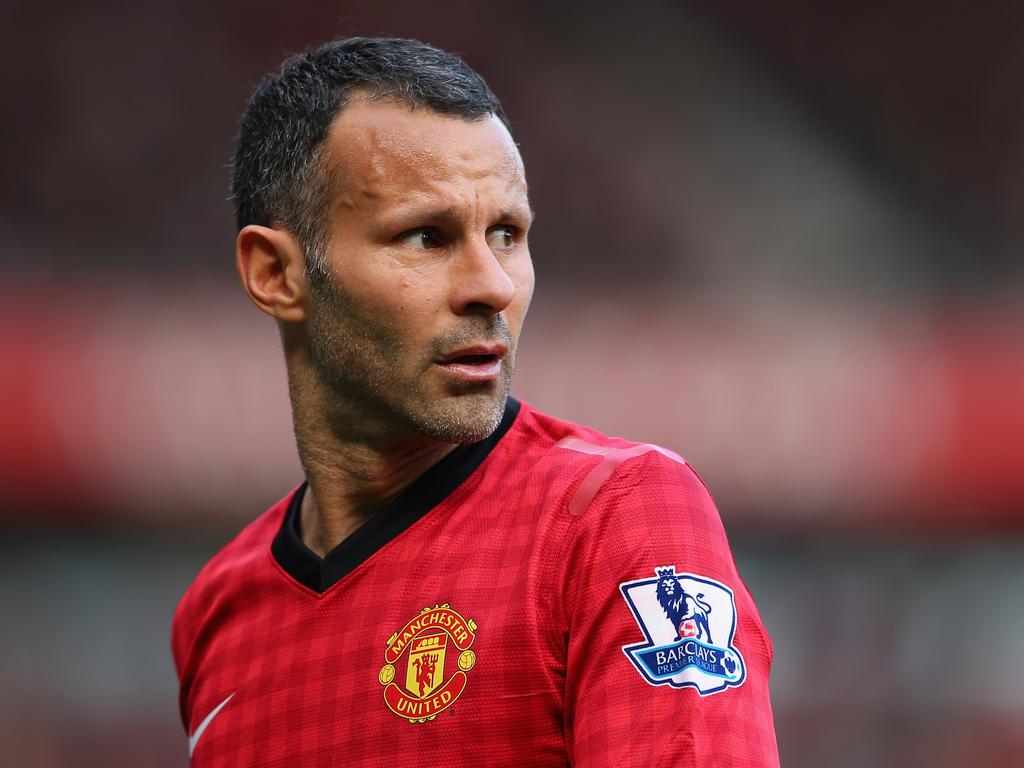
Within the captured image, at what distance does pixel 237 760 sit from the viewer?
181cm

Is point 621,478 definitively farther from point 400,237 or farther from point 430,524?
point 400,237

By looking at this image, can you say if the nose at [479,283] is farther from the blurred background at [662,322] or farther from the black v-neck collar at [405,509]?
the blurred background at [662,322]

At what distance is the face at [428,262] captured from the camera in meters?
1.71

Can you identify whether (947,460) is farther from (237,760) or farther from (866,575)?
(237,760)

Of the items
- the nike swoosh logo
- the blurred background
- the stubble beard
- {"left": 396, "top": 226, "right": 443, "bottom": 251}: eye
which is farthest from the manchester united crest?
the blurred background

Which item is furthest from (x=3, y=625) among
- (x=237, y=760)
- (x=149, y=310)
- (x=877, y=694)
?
(x=237, y=760)

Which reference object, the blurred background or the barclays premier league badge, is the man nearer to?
the barclays premier league badge

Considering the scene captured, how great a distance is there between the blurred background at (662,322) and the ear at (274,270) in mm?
3815

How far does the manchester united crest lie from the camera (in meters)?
1.55

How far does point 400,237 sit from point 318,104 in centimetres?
28

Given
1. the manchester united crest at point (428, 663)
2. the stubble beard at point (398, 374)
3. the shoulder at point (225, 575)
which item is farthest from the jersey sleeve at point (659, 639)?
the shoulder at point (225, 575)

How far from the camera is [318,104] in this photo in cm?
186

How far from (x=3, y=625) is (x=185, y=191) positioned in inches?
87.3

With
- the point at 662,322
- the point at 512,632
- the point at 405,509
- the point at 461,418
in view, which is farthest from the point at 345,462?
the point at 662,322
